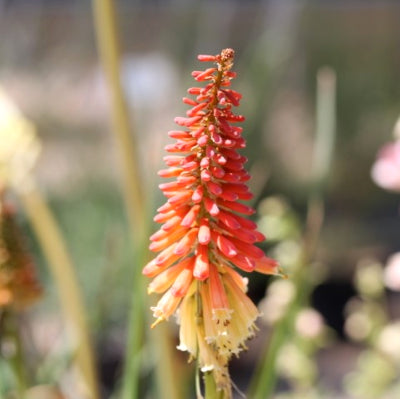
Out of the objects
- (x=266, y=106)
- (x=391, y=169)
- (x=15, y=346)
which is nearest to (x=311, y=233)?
(x=391, y=169)

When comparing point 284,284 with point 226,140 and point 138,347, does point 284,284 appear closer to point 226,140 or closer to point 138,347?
point 138,347

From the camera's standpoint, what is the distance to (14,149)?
107 cm

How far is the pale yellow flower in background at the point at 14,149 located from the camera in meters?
1.06

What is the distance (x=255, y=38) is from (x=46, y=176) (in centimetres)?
122

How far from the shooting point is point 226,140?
1.63ft

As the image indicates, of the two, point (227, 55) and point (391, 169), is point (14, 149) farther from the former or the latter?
point (227, 55)

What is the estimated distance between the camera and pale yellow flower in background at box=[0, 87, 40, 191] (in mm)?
1057

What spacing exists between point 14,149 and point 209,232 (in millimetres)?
618

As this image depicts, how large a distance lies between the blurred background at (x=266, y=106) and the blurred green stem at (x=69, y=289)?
4.90 feet

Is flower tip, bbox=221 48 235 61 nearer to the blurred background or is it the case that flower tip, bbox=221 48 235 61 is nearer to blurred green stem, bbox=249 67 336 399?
blurred green stem, bbox=249 67 336 399

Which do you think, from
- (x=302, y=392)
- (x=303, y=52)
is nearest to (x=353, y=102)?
(x=303, y=52)

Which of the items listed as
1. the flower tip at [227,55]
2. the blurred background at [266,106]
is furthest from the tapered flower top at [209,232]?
the blurred background at [266,106]

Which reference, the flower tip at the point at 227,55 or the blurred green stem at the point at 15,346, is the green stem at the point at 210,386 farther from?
the blurred green stem at the point at 15,346

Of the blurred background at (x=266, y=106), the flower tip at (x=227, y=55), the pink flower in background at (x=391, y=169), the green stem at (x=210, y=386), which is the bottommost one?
the blurred background at (x=266, y=106)
